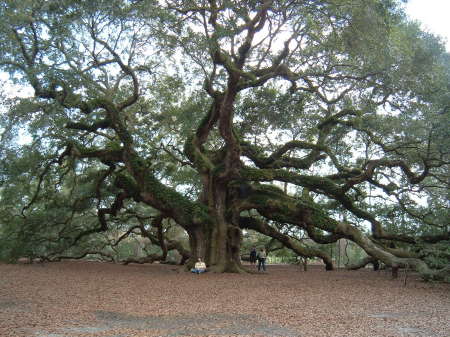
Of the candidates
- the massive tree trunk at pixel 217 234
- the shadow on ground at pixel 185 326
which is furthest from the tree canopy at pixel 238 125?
the shadow on ground at pixel 185 326

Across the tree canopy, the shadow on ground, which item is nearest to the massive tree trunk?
the tree canopy

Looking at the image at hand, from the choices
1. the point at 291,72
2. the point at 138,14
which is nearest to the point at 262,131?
the point at 291,72

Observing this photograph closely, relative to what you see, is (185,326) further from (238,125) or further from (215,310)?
(238,125)

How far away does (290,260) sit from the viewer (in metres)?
27.4

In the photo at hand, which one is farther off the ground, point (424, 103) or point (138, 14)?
point (138, 14)

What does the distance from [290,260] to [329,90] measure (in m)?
14.5

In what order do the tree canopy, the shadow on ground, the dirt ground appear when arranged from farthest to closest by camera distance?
the tree canopy, the dirt ground, the shadow on ground

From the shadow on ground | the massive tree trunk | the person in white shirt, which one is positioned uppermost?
the massive tree trunk

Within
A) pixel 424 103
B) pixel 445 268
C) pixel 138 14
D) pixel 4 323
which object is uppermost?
pixel 138 14

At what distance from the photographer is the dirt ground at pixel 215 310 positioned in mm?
5441

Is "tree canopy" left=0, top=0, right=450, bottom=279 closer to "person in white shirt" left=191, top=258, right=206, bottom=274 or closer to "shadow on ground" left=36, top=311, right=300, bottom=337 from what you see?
"person in white shirt" left=191, top=258, right=206, bottom=274

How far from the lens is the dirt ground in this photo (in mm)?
5441

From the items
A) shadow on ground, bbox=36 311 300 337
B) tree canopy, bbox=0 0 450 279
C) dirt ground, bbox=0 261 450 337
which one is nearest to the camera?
shadow on ground, bbox=36 311 300 337

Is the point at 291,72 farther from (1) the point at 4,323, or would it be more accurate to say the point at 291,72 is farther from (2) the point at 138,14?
(1) the point at 4,323
